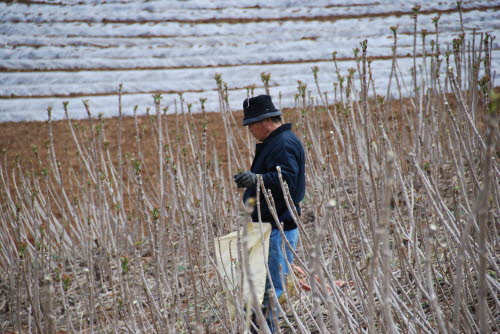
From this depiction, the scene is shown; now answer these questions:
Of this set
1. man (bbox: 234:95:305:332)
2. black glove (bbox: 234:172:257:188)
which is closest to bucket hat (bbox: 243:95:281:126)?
man (bbox: 234:95:305:332)

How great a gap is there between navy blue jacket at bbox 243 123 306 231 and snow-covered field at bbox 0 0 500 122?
5309mm

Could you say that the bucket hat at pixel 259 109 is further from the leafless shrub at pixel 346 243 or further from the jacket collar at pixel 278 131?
the leafless shrub at pixel 346 243

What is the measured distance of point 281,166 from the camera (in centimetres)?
200

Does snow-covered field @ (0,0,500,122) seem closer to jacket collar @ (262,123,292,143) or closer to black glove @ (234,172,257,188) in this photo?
jacket collar @ (262,123,292,143)

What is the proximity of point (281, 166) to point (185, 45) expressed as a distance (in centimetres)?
915

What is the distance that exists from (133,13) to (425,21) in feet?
22.2

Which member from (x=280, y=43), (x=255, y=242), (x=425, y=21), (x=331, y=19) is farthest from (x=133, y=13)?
(x=255, y=242)

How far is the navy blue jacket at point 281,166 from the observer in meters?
2.00

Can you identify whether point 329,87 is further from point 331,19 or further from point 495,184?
point 495,184

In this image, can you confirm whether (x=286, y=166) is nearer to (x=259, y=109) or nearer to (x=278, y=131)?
(x=278, y=131)

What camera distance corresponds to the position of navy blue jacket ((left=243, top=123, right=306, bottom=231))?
200 cm

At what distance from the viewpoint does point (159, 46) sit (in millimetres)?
10539

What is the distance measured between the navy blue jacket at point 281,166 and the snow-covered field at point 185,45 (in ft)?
17.4

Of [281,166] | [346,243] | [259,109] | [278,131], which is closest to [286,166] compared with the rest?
[281,166]
